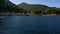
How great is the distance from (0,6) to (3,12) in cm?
874

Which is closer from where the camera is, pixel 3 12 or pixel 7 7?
pixel 3 12

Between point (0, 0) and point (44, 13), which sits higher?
point (0, 0)

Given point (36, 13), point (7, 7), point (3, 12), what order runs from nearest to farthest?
point (3, 12)
point (7, 7)
point (36, 13)

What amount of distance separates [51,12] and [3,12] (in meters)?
67.0

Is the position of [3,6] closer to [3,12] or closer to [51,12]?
[3,12]

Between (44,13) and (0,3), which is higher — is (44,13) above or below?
below

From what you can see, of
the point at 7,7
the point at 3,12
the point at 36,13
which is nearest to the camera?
the point at 3,12

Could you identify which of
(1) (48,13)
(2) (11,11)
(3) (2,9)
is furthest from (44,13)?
(3) (2,9)

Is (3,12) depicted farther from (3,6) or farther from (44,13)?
(44,13)

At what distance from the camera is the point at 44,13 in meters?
196

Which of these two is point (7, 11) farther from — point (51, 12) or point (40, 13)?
point (51, 12)

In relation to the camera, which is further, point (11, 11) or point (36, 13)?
point (36, 13)

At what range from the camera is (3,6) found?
168625 mm

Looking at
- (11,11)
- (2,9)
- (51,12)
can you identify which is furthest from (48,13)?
(2,9)
